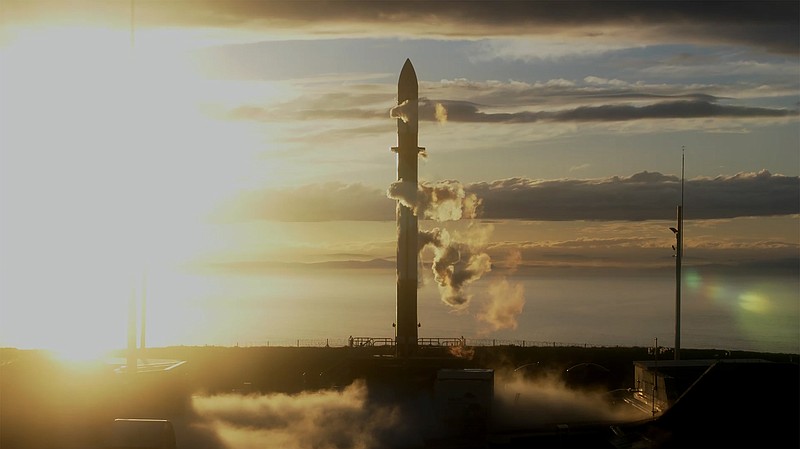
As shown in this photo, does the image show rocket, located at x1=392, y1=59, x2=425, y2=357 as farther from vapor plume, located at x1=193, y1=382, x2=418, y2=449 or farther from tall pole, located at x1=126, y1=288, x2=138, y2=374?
tall pole, located at x1=126, y1=288, x2=138, y2=374

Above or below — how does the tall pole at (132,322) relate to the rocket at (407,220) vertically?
below

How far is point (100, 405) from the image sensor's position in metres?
75.2

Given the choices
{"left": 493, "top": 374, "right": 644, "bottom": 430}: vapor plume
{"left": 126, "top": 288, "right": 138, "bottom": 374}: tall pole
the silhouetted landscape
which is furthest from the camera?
{"left": 493, "top": 374, "right": 644, "bottom": 430}: vapor plume

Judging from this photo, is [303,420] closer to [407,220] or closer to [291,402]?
[291,402]

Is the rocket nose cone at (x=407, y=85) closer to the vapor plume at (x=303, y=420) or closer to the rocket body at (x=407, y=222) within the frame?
the rocket body at (x=407, y=222)

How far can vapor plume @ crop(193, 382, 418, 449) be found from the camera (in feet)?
232

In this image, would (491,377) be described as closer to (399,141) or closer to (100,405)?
(399,141)

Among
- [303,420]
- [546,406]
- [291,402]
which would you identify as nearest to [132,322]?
[303,420]

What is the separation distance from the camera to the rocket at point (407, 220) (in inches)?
3403

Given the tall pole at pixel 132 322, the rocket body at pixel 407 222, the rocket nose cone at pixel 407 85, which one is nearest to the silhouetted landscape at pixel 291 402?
the rocket body at pixel 407 222

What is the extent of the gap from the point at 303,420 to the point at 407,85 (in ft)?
96.3

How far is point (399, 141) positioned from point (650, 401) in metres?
29.3

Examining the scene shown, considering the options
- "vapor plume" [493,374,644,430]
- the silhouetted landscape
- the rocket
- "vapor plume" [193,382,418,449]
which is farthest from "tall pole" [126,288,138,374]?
"vapor plume" [493,374,644,430]

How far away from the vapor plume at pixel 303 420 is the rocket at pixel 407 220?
20.3ft
